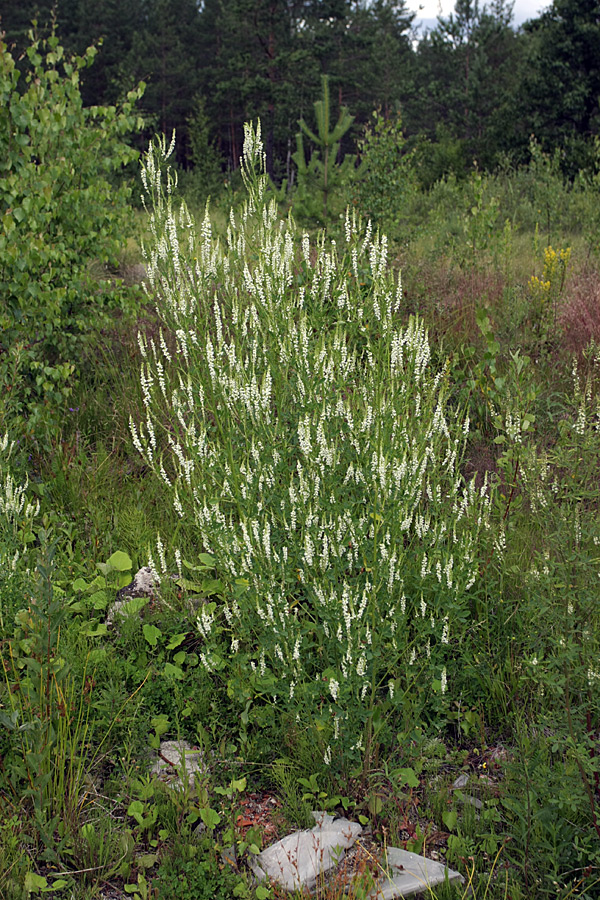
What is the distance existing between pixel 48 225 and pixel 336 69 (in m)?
34.0

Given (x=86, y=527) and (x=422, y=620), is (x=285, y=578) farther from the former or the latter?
(x=86, y=527)

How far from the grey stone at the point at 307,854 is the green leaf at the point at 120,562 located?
5.24ft

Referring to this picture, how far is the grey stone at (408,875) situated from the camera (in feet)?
7.44

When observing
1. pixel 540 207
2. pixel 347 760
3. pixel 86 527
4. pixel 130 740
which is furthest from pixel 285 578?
pixel 540 207

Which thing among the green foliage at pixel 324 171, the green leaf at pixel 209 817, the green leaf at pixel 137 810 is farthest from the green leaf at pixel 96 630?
the green foliage at pixel 324 171

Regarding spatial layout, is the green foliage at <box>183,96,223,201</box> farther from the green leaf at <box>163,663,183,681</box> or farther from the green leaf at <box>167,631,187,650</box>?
the green leaf at <box>163,663,183,681</box>

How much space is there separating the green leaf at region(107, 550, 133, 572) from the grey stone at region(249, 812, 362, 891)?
1596 mm

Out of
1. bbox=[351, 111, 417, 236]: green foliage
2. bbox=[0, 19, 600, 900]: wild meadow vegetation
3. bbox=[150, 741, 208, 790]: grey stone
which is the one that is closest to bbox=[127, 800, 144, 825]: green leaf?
bbox=[0, 19, 600, 900]: wild meadow vegetation

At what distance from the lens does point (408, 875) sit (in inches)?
92.3

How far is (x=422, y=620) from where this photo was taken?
2.90 m

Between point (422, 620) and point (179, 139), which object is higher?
point (179, 139)

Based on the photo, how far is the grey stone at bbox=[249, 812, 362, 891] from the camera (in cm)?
236

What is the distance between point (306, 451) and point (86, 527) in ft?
6.34

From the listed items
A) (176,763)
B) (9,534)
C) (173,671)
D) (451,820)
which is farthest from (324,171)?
(451,820)
